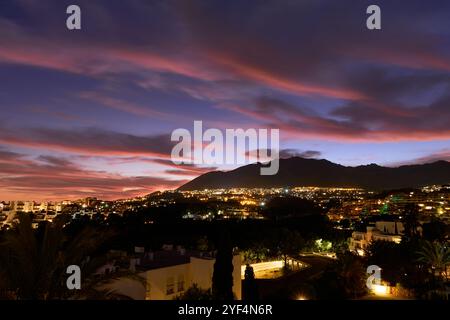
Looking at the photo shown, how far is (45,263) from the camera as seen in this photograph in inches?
266

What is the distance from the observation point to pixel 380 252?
28859mm

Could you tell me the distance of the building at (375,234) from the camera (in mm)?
47969

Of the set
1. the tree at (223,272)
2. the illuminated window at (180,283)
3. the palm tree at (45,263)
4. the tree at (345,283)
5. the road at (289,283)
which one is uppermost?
the palm tree at (45,263)

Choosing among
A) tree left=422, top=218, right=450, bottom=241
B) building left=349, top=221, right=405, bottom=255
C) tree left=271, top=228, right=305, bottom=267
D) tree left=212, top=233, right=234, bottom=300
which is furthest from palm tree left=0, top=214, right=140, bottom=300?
building left=349, top=221, right=405, bottom=255

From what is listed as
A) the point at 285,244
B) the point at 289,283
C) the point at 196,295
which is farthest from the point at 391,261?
the point at 196,295

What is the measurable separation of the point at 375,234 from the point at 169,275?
1555 inches

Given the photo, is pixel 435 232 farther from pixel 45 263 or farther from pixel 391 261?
pixel 45 263

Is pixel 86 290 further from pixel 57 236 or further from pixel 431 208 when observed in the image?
pixel 431 208

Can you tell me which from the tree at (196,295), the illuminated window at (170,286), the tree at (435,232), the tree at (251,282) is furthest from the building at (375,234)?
the tree at (196,295)

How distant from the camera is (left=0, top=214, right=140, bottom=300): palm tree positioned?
264 inches

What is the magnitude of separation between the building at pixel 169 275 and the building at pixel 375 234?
3343 centimetres

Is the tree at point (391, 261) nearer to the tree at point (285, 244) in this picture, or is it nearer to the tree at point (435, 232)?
the tree at point (285, 244)
